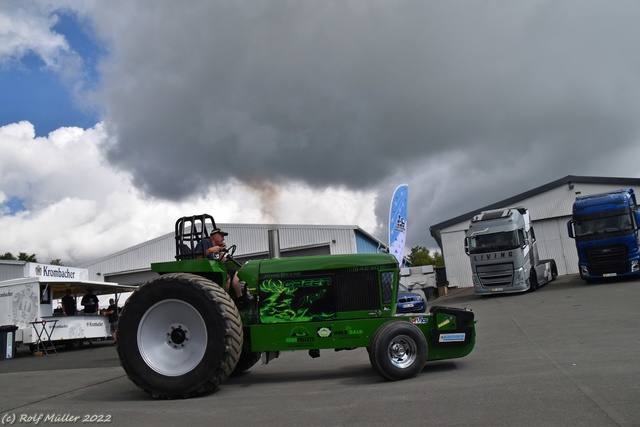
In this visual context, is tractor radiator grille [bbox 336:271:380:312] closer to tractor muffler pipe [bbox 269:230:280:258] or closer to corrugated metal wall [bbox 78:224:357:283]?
tractor muffler pipe [bbox 269:230:280:258]

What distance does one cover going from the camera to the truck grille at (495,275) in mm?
20688

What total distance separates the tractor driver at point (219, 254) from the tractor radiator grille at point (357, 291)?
1258 mm

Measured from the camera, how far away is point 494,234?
68.8 feet

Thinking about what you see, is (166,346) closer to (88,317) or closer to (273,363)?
(273,363)

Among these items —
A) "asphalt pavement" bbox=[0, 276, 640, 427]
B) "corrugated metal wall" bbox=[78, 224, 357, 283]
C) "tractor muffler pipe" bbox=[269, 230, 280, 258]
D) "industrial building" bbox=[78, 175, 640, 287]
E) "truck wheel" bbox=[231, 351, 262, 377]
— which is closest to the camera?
"asphalt pavement" bbox=[0, 276, 640, 427]

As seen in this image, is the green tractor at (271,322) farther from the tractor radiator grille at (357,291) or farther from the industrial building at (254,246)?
the industrial building at (254,246)

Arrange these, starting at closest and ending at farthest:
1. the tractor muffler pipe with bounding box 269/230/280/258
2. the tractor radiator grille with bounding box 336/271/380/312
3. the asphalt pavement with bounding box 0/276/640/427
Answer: the asphalt pavement with bounding box 0/276/640/427, the tractor radiator grille with bounding box 336/271/380/312, the tractor muffler pipe with bounding box 269/230/280/258

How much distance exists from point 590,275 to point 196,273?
62.9 feet

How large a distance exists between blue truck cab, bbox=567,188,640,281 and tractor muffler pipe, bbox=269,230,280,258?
1681 centimetres

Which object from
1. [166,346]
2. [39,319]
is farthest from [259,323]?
[39,319]

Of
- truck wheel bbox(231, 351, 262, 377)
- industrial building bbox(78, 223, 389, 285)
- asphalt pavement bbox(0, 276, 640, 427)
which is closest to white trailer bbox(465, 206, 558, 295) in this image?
industrial building bbox(78, 223, 389, 285)

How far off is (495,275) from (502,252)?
3.26 ft

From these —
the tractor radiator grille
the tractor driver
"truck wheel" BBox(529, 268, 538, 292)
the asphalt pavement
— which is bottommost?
the asphalt pavement

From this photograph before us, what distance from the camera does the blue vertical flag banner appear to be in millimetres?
20156
